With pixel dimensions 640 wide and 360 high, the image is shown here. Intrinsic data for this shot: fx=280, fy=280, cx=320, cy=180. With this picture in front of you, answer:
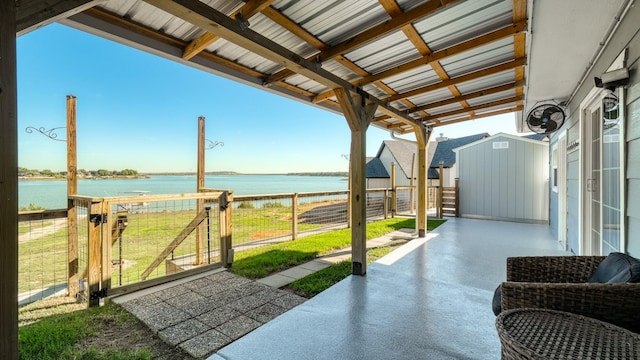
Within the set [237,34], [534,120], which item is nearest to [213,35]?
[237,34]

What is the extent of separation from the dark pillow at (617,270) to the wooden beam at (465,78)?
7.78 ft

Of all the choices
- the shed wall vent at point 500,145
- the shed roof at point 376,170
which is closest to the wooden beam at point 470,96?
the shed wall vent at point 500,145

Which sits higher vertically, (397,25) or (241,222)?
(397,25)

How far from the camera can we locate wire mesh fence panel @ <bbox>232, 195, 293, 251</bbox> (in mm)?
5664

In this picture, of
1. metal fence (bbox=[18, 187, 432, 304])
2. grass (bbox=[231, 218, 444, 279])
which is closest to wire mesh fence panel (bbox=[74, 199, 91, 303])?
metal fence (bbox=[18, 187, 432, 304])

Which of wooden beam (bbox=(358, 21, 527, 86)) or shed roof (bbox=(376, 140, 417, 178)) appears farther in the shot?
shed roof (bbox=(376, 140, 417, 178))

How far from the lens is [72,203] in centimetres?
307

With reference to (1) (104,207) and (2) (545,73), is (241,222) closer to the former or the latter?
(1) (104,207)

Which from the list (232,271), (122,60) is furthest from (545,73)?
(122,60)

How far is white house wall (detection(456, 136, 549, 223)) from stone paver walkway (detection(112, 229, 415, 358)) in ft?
23.1

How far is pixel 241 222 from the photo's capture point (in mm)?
6191

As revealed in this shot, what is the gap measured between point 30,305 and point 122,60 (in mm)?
17851

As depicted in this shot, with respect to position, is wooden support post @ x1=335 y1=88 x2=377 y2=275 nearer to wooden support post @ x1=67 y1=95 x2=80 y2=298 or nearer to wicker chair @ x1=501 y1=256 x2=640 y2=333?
wicker chair @ x1=501 y1=256 x2=640 y2=333

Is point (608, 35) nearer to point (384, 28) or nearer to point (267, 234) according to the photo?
point (384, 28)
